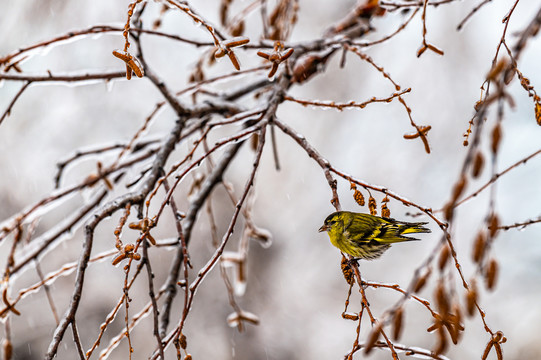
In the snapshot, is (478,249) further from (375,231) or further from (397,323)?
(375,231)

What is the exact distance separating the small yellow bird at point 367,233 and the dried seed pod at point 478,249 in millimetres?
754

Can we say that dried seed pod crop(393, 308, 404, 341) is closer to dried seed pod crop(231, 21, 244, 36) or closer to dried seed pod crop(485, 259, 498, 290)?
dried seed pod crop(485, 259, 498, 290)

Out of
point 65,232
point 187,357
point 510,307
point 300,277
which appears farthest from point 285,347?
point 187,357

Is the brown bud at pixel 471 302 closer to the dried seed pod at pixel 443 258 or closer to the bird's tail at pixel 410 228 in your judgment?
the dried seed pod at pixel 443 258

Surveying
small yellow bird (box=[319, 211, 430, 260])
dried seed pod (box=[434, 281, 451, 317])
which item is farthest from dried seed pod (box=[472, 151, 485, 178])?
small yellow bird (box=[319, 211, 430, 260])

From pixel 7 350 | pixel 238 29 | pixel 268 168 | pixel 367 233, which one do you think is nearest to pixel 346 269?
pixel 367 233

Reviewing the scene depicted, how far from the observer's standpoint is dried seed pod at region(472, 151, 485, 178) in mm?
444

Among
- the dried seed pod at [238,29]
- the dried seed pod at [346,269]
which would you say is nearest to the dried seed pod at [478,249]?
the dried seed pod at [346,269]

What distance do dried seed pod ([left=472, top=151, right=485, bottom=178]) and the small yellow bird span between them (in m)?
0.81

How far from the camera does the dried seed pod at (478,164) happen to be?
0.44 meters

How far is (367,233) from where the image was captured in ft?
4.35

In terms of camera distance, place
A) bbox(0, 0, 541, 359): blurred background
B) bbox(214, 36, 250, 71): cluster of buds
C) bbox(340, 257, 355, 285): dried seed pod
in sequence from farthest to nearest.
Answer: bbox(0, 0, 541, 359): blurred background → bbox(340, 257, 355, 285): dried seed pod → bbox(214, 36, 250, 71): cluster of buds

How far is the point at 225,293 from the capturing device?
4312 mm

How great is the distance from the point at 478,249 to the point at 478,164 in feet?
0.31
